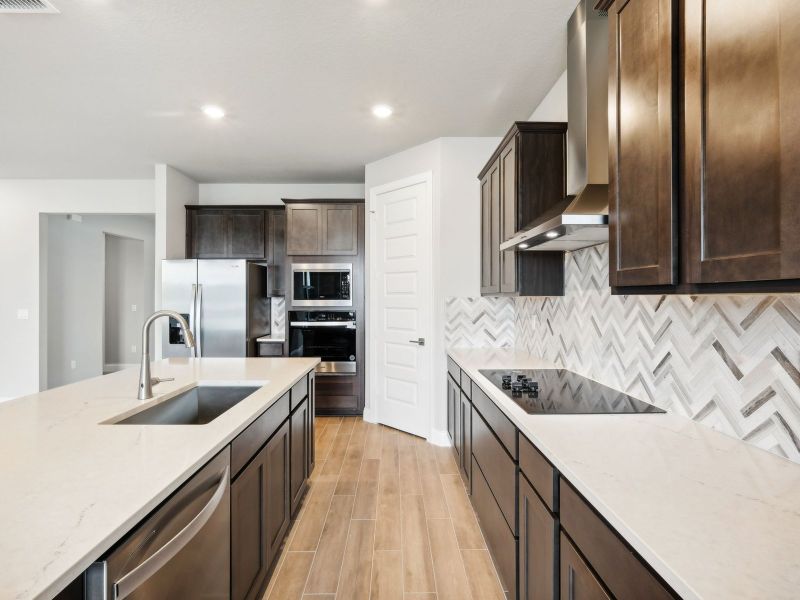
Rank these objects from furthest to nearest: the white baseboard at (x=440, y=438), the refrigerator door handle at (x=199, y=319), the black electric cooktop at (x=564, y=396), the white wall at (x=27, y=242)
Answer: the white wall at (x=27, y=242)
the refrigerator door handle at (x=199, y=319)
the white baseboard at (x=440, y=438)
the black electric cooktop at (x=564, y=396)

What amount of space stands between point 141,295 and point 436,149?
21.9ft

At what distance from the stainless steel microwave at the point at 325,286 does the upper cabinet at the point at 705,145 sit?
143 inches

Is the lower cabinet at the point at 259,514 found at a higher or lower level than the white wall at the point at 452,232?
lower

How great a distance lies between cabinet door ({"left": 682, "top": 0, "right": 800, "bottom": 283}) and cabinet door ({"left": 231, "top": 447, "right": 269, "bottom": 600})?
1.58 metres

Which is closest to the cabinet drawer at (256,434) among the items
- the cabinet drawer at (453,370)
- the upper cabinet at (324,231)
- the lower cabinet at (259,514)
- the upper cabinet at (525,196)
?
the lower cabinet at (259,514)

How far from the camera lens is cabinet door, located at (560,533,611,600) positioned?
970 mm

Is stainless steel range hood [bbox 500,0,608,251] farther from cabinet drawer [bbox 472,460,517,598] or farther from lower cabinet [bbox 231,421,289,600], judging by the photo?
lower cabinet [bbox 231,421,289,600]

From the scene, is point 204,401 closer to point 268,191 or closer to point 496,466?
point 496,466

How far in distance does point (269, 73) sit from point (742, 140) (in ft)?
8.95

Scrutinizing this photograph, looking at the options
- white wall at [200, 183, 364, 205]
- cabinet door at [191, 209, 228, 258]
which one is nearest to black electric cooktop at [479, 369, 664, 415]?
white wall at [200, 183, 364, 205]

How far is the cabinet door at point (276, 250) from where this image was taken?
5047 millimetres

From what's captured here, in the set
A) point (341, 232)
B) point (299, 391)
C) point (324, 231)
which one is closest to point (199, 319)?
point (324, 231)

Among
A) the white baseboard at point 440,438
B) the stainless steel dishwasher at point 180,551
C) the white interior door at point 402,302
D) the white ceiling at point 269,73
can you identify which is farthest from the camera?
the white interior door at point 402,302

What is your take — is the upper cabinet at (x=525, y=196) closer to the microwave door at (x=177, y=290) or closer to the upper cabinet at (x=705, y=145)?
the upper cabinet at (x=705, y=145)
